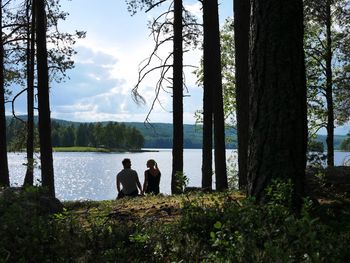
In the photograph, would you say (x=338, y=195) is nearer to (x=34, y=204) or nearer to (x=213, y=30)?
(x=34, y=204)

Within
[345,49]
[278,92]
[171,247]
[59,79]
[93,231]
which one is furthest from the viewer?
[345,49]

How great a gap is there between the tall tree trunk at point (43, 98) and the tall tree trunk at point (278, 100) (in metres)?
10.0

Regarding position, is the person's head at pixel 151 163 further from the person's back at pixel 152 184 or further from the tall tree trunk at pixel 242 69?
the tall tree trunk at pixel 242 69

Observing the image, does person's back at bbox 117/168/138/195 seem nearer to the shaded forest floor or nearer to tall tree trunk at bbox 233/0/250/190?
tall tree trunk at bbox 233/0/250/190

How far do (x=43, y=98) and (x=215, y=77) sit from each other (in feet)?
18.0

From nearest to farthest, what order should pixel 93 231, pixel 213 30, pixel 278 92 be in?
pixel 93 231 < pixel 278 92 < pixel 213 30

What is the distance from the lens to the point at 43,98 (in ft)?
49.2

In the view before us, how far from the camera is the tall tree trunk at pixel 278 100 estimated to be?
5980mm

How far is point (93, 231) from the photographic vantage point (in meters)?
4.89

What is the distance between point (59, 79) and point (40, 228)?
51.8 feet

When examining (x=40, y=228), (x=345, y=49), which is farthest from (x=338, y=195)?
(x=345, y=49)

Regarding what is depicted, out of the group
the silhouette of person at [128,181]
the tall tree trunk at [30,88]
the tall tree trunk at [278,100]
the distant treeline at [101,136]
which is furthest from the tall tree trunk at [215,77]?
the distant treeline at [101,136]

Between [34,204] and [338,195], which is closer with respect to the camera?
[34,204]

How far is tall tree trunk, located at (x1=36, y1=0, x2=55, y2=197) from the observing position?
591 inches
